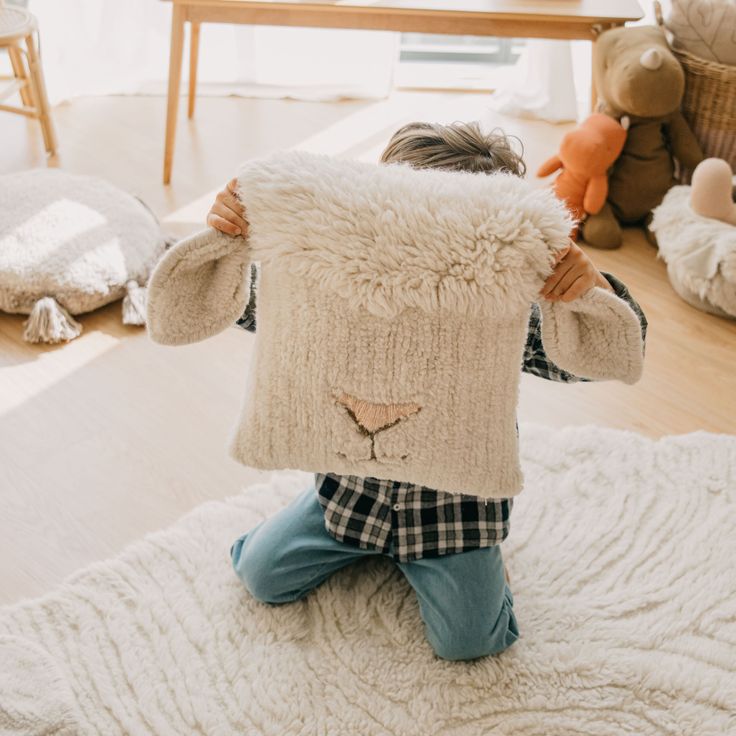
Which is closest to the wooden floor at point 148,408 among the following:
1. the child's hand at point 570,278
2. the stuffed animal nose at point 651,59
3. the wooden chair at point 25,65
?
the wooden chair at point 25,65

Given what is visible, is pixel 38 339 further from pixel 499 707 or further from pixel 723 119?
pixel 723 119

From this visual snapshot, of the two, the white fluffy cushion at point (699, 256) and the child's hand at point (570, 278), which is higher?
the child's hand at point (570, 278)

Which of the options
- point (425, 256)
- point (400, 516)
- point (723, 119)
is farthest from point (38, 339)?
point (723, 119)

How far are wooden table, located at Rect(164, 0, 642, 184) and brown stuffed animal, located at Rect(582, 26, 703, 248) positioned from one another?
75 millimetres

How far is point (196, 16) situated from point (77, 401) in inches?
41.7

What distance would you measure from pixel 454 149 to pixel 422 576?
560 millimetres

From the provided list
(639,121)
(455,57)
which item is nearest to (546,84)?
(455,57)

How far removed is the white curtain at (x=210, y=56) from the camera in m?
2.70

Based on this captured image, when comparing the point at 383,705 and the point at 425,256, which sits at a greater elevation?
the point at 425,256

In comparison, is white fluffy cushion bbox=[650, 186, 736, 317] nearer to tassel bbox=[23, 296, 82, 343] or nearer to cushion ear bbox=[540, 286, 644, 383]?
cushion ear bbox=[540, 286, 644, 383]

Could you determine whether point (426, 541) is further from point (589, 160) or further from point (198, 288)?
point (589, 160)

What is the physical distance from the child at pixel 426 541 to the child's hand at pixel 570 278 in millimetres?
184

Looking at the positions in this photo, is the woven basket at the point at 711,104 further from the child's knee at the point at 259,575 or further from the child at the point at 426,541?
the child's knee at the point at 259,575

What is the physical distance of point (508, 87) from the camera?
9.45 feet
